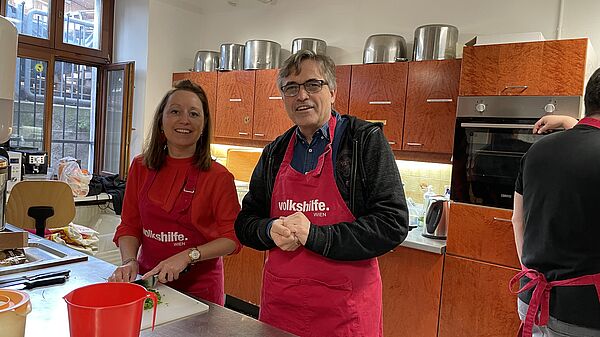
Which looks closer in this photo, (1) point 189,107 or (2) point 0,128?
(2) point 0,128

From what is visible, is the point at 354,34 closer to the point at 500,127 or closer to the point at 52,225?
the point at 500,127

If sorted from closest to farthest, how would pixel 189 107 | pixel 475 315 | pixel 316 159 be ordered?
pixel 316 159
pixel 189 107
pixel 475 315

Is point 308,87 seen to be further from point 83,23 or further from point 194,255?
point 83,23

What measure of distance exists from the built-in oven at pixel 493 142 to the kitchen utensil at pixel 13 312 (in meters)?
2.30

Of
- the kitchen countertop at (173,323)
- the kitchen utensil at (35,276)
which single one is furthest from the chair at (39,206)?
the kitchen countertop at (173,323)

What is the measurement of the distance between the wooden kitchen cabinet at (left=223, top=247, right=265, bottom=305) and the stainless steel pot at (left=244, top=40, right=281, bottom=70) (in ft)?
5.14

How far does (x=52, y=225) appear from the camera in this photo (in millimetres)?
2311

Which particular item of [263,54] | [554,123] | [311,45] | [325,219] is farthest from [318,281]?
[263,54]

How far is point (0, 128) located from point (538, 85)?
2.35 metres

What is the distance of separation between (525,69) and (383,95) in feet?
3.29

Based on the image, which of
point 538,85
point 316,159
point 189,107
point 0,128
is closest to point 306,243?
point 316,159

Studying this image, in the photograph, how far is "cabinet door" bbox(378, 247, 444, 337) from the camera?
8.63 feet

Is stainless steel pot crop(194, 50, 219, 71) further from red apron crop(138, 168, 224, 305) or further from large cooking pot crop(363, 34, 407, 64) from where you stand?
red apron crop(138, 168, 224, 305)

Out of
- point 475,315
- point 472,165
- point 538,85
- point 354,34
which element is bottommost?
point 475,315
